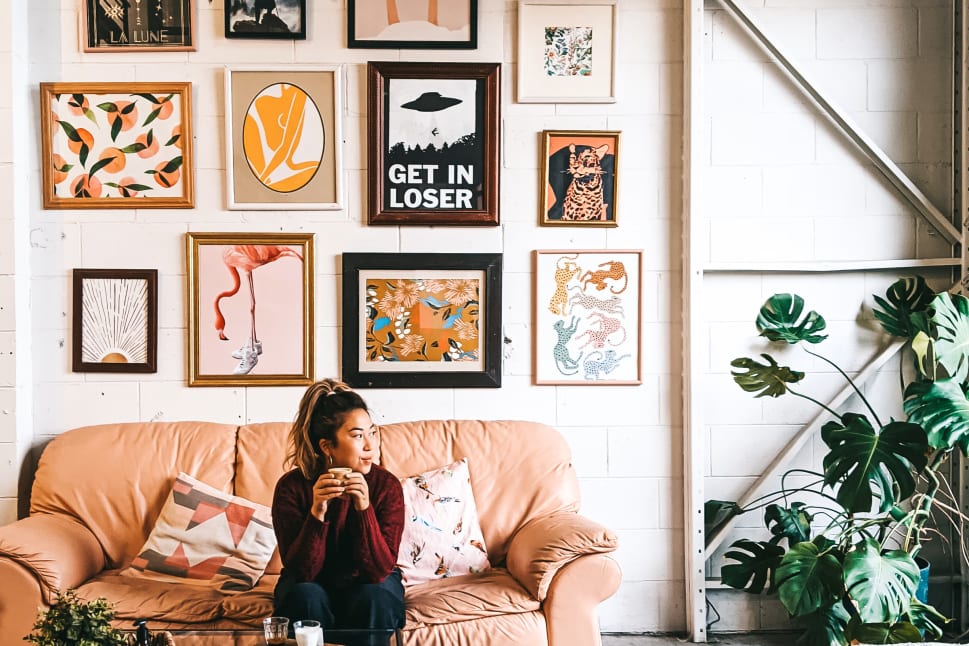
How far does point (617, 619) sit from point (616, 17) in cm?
242

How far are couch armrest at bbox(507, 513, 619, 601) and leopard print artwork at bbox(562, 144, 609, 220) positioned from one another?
48.8 inches

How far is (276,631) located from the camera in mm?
1713

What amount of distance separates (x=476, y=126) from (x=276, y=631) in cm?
204

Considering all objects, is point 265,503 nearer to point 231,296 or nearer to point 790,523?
point 231,296

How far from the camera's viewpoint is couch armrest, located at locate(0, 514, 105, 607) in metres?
2.27

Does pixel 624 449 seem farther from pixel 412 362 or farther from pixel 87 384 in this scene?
pixel 87 384

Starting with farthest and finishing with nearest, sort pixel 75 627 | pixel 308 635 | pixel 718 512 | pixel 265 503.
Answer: pixel 718 512 → pixel 265 503 → pixel 308 635 → pixel 75 627

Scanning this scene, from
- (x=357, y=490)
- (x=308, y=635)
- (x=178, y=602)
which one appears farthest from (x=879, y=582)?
(x=178, y=602)

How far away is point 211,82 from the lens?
3.02 m

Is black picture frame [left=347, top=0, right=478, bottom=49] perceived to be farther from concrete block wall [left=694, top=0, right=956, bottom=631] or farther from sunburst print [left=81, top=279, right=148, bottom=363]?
sunburst print [left=81, top=279, right=148, bottom=363]

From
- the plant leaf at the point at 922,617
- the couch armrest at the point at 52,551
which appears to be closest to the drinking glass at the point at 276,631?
the couch armrest at the point at 52,551

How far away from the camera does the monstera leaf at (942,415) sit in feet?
7.97

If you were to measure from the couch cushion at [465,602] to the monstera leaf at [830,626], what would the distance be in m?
1.03

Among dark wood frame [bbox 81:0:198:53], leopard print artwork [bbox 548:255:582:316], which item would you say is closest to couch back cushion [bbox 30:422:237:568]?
leopard print artwork [bbox 548:255:582:316]
